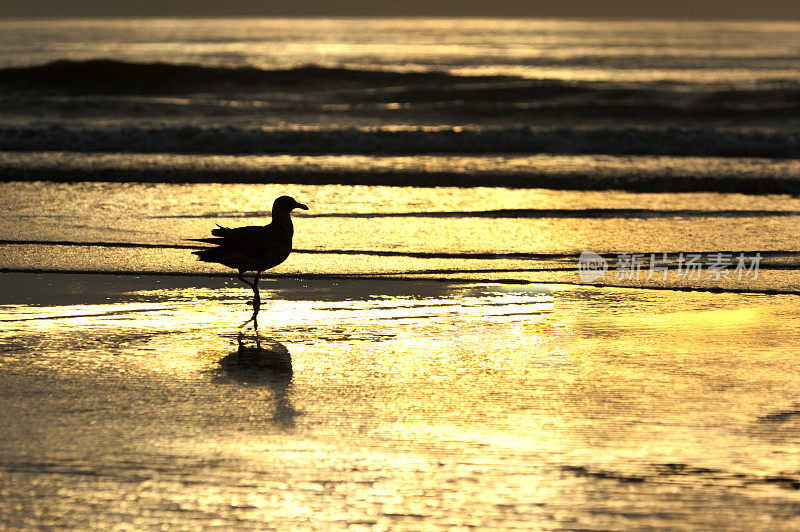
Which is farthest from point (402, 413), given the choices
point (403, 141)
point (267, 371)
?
point (403, 141)

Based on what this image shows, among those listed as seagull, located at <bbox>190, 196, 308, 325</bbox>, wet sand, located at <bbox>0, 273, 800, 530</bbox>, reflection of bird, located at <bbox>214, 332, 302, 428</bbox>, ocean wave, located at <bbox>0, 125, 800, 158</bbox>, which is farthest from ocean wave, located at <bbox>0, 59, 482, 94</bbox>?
reflection of bird, located at <bbox>214, 332, 302, 428</bbox>

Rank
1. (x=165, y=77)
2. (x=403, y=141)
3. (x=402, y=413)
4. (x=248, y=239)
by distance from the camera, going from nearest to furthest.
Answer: (x=402, y=413), (x=248, y=239), (x=403, y=141), (x=165, y=77)

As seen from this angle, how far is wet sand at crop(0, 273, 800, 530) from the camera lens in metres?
3.53

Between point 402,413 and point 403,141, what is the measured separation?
14.9 m

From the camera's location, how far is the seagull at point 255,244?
21.4ft

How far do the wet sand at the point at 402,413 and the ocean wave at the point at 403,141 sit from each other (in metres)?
11.8

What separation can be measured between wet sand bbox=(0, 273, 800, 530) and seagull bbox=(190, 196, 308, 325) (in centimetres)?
30

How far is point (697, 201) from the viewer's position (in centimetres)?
1234

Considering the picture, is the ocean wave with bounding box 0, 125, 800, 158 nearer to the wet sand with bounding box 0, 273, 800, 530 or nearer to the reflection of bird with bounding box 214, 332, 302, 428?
the wet sand with bounding box 0, 273, 800, 530

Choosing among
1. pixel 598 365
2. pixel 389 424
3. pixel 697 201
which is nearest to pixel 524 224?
pixel 697 201

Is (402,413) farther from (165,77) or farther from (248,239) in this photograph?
(165,77)

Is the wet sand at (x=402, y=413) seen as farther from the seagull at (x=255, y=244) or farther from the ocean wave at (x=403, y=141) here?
the ocean wave at (x=403, y=141)

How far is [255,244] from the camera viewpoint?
6.54 meters

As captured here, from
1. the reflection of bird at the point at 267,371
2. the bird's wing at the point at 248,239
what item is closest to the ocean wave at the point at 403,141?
the bird's wing at the point at 248,239
